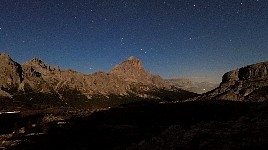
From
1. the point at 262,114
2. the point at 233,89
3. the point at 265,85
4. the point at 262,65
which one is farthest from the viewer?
the point at 262,65

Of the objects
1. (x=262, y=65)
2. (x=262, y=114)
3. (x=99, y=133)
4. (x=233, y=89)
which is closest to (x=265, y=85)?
(x=233, y=89)

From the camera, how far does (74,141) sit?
2218 inches

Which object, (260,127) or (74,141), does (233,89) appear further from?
(260,127)

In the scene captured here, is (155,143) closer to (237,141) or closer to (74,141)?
(237,141)

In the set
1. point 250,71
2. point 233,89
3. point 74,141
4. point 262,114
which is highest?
point 250,71

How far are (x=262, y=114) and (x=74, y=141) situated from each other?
3598 cm

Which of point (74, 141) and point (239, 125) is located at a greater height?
point (239, 125)

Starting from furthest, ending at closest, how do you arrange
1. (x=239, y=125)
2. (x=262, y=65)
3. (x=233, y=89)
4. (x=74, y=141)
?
(x=262, y=65)
(x=233, y=89)
(x=74, y=141)
(x=239, y=125)

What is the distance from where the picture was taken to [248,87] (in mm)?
103188

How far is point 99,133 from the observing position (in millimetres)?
65812

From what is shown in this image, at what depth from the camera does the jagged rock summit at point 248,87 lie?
92688mm

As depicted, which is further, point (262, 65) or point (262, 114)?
point (262, 65)

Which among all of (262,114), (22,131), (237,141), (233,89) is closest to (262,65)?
(233,89)

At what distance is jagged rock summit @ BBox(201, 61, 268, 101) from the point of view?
304ft
